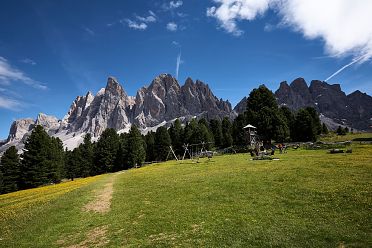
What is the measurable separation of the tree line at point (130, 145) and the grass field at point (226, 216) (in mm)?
55922

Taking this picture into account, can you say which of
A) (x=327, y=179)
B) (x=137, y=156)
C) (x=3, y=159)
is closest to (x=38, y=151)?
(x=3, y=159)

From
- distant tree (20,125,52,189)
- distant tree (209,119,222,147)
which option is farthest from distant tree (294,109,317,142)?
distant tree (20,125,52,189)

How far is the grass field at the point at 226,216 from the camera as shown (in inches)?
567

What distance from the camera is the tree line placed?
80438mm

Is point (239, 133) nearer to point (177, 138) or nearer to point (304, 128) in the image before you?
point (304, 128)

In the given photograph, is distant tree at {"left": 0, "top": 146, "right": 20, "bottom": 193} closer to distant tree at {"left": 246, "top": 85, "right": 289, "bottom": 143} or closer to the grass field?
the grass field

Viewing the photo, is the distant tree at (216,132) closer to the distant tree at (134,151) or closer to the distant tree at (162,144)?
the distant tree at (162,144)

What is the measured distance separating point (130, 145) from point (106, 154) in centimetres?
1252

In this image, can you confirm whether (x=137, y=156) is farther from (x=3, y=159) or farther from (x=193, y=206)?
(x=193, y=206)

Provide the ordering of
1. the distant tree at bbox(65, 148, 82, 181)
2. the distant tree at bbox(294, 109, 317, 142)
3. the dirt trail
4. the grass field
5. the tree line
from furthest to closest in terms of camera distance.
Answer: the distant tree at bbox(65, 148, 82, 181) → the distant tree at bbox(294, 109, 317, 142) → the tree line → the dirt trail → the grass field

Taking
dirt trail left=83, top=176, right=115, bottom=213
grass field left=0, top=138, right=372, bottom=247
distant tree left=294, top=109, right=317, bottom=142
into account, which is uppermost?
distant tree left=294, top=109, right=317, bottom=142

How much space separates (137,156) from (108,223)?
84694 mm

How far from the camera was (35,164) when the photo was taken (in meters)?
80.2

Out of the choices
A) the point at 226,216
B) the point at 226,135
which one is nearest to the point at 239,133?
the point at 226,135
